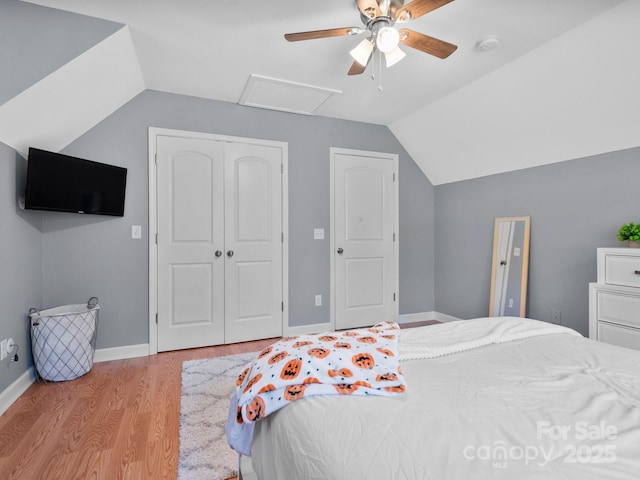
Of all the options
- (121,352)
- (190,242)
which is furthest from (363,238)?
(121,352)

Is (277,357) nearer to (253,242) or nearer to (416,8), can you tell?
(416,8)

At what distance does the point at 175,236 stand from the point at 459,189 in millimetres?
3172

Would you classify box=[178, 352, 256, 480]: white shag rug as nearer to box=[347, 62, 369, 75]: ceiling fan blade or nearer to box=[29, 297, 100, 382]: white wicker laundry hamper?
box=[29, 297, 100, 382]: white wicker laundry hamper

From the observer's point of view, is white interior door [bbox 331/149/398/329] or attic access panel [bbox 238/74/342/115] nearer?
attic access panel [bbox 238/74/342/115]

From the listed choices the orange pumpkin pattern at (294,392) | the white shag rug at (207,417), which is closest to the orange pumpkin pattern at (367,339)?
the orange pumpkin pattern at (294,392)

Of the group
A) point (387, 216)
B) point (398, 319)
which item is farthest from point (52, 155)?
point (398, 319)

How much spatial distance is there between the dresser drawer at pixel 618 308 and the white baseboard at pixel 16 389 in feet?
13.1

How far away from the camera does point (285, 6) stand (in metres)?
2.00

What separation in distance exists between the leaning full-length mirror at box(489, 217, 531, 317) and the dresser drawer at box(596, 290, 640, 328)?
0.83m

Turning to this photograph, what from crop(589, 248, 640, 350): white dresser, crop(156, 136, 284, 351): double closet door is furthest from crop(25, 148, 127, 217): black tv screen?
crop(589, 248, 640, 350): white dresser

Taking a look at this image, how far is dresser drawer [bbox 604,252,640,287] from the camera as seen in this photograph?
2.25 meters

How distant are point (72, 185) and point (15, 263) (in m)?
0.66

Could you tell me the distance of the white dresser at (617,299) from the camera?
2250 mm

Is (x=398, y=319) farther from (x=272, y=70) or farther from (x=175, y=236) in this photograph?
(x=272, y=70)
